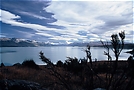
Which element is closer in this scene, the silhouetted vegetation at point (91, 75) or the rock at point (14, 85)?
the silhouetted vegetation at point (91, 75)

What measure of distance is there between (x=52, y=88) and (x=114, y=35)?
441 cm

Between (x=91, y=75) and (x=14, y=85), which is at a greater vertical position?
(x=91, y=75)

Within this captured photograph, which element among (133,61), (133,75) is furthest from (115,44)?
(133,75)

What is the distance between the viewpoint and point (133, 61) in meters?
3.12

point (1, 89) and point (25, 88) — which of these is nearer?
point (1, 89)

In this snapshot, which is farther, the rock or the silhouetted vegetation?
the rock

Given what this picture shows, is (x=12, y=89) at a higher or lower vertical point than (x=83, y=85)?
higher

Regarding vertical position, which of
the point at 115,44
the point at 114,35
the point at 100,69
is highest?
the point at 114,35

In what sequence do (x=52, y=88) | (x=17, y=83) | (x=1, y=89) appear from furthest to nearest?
(x=52, y=88) < (x=17, y=83) < (x=1, y=89)

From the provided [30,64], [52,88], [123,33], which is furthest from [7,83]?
[30,64]

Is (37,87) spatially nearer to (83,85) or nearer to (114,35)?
(83,85)

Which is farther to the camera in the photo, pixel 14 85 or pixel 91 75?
pixel 14 85

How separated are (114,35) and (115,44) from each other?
285mm

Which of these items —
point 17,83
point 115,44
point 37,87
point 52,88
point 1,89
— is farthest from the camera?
point 52,88
